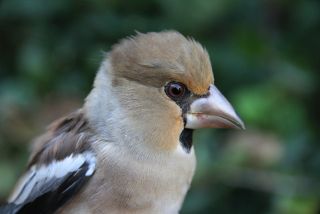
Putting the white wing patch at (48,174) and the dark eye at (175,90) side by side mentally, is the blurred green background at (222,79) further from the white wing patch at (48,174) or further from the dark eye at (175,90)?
the dark eye at (175,90)

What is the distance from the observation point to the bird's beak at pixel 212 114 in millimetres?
2883

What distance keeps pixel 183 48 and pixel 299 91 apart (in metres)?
1.26

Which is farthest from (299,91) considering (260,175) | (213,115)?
(213,115)

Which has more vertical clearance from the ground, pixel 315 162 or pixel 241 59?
pixel 241 59

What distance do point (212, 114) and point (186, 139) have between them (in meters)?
0.13

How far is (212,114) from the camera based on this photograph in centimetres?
290

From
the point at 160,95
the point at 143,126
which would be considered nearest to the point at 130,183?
the point at 143,126

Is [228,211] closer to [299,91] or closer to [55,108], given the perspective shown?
[299,91]

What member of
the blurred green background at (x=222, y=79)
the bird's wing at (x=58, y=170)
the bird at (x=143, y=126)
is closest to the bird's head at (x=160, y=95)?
the bird at (x=143, y=126)

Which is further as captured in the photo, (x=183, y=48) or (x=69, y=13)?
(x=69, y=13)

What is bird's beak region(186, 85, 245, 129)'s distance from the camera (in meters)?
2.88

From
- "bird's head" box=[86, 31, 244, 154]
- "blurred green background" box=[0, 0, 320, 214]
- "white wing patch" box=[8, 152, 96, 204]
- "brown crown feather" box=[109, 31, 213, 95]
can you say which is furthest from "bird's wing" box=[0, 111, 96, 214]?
"blurred green background" box=[0, 0, 320, 214]

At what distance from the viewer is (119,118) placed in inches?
113

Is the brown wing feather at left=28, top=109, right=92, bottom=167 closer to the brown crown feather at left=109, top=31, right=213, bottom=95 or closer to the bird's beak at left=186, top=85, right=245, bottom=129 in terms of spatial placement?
the brown crown feather at left=109, top=31, right=213, bottom=95
